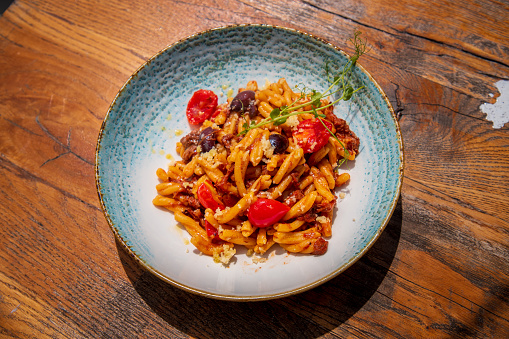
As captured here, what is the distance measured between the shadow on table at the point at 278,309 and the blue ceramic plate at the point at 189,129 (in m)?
0.25

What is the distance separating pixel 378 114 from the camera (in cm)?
244

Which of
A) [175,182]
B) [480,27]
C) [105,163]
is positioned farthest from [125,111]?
[480,27]

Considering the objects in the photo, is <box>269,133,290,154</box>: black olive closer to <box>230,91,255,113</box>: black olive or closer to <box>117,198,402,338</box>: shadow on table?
<box>230,91,255,113</box>: black olive

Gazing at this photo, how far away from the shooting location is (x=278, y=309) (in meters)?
2.26

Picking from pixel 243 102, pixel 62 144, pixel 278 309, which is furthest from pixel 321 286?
pixel 62 144

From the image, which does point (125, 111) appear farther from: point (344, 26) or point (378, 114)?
point (344, 26)

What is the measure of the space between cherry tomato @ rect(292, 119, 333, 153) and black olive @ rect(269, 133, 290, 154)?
101 mm

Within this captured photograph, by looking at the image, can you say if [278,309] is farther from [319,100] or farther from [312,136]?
[319,100]

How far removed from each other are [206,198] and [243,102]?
77 cm

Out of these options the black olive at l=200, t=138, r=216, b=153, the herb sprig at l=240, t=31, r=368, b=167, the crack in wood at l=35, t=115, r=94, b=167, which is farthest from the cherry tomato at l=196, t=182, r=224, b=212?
the crack in wood at l=35, t=115, r=94, b=167

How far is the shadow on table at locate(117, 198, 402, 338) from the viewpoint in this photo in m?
2.21

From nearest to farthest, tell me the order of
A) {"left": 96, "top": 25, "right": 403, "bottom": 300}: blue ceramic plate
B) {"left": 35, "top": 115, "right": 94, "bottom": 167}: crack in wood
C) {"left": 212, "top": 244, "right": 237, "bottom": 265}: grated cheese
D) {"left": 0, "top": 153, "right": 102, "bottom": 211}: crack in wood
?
{"left": 96, "top": 25, "right": 403, "bottom": 300}: blue ceramic plate
{"left": 212, "top": 244, "right": 237, "bottom": 265}: grated cheese
{"left": 0, "top": 153, "right": 102, "bottom": 211}: crack in wood
{"left": 35, "top": 115, "right": 94, "bottom": 167}: crack in wood

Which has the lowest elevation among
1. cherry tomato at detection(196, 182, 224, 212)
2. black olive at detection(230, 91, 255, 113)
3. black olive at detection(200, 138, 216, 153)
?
cherry tomato at detection(196, 182, 224, 212)

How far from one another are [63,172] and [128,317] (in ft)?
4.16
